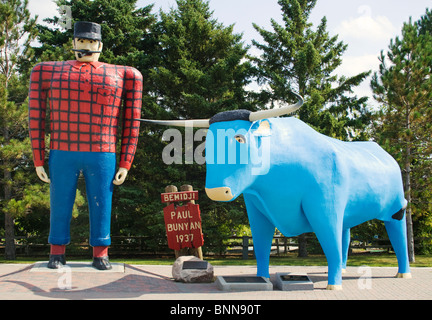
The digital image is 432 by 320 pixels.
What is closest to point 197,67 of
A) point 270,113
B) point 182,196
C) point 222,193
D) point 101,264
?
point 182,196

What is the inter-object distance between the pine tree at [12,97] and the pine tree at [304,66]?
26.2ft

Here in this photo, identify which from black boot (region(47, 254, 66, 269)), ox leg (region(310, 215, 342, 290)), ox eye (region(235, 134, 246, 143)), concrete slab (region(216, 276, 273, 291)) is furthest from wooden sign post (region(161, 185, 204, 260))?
ox eye (region(235, 134, 246, 143))

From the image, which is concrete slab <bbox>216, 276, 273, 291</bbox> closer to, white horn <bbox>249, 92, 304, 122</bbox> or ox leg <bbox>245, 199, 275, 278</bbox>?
ox leg <bbox>245, 199, 275, 278</bbox>

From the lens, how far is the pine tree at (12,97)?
13164 mm

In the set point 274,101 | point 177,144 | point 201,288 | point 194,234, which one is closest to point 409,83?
point 274,101

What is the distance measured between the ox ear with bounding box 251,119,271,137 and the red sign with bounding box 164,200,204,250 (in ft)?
8.97

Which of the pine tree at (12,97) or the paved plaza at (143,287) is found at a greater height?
the pine tree at (12,97)

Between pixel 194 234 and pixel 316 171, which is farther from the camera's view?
pixel 194 234

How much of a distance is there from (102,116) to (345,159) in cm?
402

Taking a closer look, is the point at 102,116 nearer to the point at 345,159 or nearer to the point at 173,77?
the point at 345,159

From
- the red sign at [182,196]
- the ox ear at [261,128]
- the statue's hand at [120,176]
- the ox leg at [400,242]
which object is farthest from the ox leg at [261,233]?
the ox leg at [400,242]

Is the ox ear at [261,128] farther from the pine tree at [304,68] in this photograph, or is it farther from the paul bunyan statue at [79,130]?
the pine tree at [304,68]

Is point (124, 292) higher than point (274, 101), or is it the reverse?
point (274, 101)

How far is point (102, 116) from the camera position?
764cm
